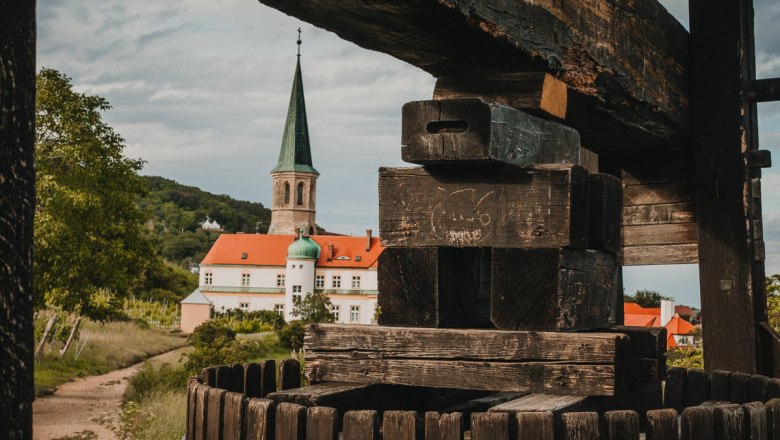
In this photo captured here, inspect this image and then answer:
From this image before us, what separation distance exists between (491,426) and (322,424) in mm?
490

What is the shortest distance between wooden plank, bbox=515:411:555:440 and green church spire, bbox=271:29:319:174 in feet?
266

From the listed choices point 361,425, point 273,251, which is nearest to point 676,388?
point 361,425

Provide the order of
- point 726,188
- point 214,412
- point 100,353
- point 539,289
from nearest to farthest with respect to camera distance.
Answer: point 539,289 < point 214,412 < point 726,188 < point 100,353

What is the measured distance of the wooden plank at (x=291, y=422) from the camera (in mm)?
2474

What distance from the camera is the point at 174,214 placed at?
95000mm

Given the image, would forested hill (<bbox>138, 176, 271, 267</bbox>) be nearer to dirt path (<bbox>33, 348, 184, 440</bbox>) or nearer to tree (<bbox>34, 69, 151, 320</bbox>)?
dirt path (<bbox>33, 348, 184, 440</bbox>)

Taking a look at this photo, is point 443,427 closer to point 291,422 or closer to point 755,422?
point 291,422

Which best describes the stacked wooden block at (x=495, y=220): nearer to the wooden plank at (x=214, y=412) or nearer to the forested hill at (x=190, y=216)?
the wooden plank at (x=214, y=412)

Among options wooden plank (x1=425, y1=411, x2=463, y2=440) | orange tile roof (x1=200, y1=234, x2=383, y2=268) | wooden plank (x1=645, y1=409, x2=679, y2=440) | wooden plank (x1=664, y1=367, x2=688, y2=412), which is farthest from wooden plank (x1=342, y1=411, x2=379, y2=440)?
orange tile roof (x1=200, y1=234, x2=383, y2=268)

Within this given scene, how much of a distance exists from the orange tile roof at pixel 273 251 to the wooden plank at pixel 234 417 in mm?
65889

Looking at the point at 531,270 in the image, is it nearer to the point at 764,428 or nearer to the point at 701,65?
the point at 764,428

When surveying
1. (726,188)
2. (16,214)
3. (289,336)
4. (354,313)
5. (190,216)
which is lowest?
(289,336)

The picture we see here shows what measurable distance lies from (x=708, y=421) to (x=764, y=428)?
272 mm

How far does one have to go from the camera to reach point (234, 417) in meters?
2.68
